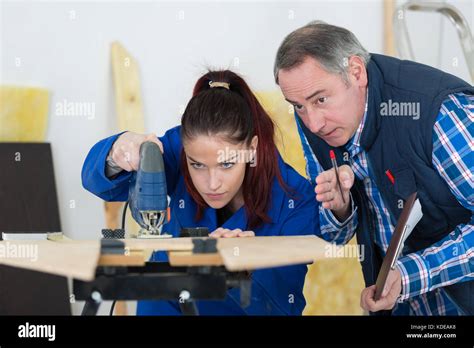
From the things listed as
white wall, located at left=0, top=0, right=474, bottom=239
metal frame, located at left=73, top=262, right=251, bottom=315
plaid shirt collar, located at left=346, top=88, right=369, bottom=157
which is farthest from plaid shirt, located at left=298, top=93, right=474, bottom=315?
white wall, located at left=0, top=0, right=474, bottom=239

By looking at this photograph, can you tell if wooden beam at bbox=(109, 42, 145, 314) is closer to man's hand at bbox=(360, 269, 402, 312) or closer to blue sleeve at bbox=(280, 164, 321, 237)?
blue sleeve at bbox=(280, 164, 321, 237)

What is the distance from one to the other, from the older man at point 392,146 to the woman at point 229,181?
114 mm

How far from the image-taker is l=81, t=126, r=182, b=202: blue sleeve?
179 centimetres

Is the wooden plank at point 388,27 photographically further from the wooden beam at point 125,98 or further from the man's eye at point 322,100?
the man's eye at point 322,100

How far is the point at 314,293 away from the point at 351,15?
1140 mm

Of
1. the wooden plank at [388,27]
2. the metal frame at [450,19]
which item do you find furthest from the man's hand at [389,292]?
the wooden plank at [388,27]

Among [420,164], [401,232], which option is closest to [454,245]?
[420,164]

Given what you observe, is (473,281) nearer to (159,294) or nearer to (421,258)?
(421,258)

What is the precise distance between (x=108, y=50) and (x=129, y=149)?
1.33 metres

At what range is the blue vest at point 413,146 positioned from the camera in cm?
188

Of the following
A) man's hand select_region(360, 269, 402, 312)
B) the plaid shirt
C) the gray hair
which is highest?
the gray hair

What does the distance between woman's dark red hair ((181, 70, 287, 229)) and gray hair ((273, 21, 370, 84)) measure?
15cm

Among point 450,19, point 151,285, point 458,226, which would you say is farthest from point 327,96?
point 450,19

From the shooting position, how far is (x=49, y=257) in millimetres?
1269
